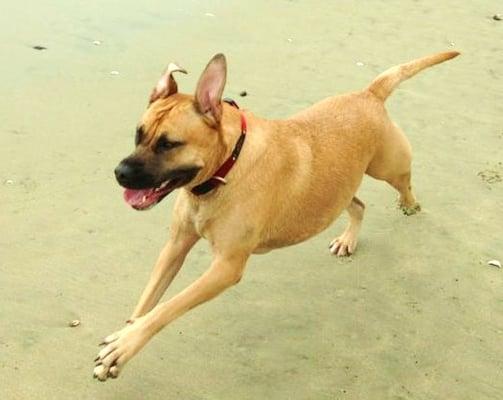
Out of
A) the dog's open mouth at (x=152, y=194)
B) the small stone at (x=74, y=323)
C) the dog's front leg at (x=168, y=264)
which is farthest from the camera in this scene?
the small stone at (x=74, y=323)

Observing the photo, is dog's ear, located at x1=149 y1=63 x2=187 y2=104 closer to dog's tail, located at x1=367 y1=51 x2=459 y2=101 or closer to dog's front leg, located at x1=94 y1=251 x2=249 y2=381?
dog's front leg, located at x1=94 y1=251 x2=249 y2=381

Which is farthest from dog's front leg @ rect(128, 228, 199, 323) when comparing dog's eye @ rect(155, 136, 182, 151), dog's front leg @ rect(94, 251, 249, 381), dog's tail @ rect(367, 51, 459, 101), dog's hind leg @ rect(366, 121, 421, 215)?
dog's tail @ rect(367, 51, 459, 101)

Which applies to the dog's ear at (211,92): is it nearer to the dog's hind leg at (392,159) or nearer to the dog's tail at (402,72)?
the dog's hind leg at (392,159)

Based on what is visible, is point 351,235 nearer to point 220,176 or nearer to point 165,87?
point 220,176

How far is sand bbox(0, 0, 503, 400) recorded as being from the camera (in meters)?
4.15

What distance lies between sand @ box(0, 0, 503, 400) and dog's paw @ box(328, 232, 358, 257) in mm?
73

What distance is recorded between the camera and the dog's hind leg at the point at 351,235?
17.2 feet

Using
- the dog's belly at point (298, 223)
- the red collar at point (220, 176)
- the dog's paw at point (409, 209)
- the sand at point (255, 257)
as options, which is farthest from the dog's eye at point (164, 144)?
the dog's paw at point (409, 209)

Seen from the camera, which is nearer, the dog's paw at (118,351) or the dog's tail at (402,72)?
the dog's paw at (118,351)

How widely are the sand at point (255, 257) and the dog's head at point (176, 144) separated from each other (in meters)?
1.03

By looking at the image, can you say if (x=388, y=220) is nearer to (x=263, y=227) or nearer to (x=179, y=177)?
(x=263, y=227)

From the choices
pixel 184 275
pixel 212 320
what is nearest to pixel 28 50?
pixel 184 275

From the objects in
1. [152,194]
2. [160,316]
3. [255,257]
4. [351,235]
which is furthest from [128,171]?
[351,235]

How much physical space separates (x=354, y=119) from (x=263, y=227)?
0.98 metres
